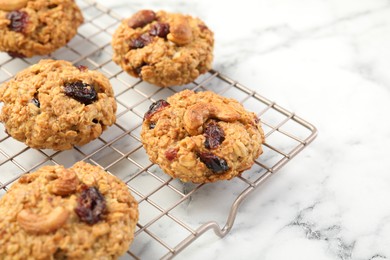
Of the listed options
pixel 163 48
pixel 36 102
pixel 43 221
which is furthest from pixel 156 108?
pixel 43 221

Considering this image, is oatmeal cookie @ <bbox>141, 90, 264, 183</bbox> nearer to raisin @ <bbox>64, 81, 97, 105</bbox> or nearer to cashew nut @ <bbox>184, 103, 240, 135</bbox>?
cashew nut @ <bbox>184, 103, 240, 135</bbox>

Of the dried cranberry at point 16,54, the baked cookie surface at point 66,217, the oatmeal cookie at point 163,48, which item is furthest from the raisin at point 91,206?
the dried cranberry at point 16,54

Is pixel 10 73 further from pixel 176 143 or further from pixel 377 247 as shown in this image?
pixel 377 247

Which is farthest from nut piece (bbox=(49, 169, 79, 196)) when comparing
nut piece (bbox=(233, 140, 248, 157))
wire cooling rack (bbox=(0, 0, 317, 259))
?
nut piece (bbox=(233, 140, 248, 157))

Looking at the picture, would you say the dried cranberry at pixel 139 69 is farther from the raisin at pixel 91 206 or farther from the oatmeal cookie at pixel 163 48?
the raisin at pixel 91 206

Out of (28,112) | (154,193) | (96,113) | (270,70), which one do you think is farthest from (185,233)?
(270,70)
